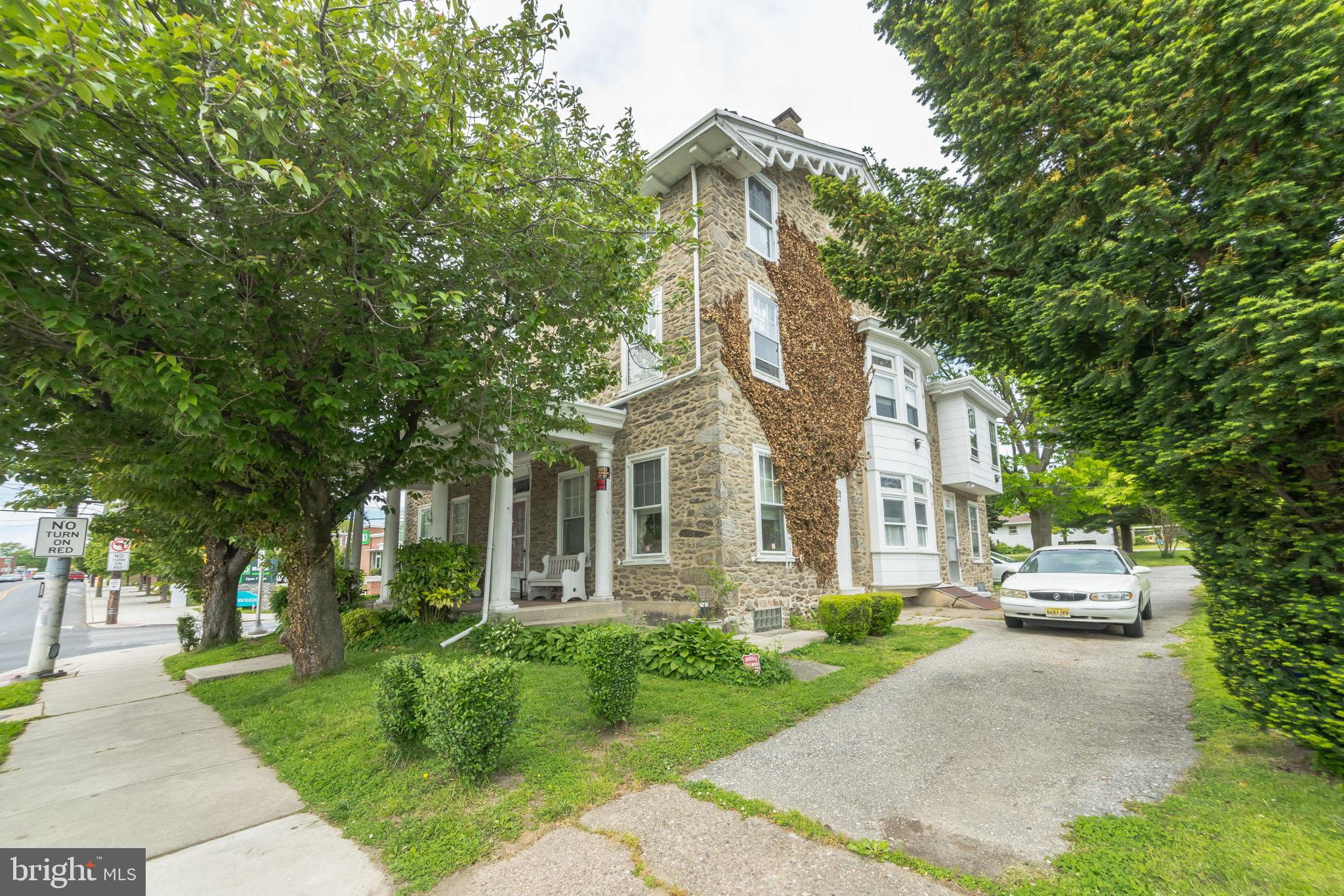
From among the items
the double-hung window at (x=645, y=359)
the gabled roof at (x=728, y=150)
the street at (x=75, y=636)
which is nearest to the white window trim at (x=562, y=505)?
the double-hung window at (x=645, y=359)

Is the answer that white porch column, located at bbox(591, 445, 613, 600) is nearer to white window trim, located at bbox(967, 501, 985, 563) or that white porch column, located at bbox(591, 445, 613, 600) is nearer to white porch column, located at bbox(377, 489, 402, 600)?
white porch column, located at bbox(377, 489, 402, 600)

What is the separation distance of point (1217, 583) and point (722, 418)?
665 cm

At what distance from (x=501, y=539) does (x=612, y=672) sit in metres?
5.23

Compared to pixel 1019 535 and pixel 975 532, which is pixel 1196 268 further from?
pixel 1019 535

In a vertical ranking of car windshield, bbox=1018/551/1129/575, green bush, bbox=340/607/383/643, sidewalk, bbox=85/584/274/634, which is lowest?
sidewalk, bbox=85/584/274/634

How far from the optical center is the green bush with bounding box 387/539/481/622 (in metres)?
9.59

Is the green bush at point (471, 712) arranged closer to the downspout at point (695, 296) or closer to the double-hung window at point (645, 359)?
the downspout at point (695, 296)

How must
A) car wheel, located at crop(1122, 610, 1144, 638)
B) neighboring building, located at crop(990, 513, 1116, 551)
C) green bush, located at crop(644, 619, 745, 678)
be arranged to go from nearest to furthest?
green bush, located at crop(644, 619, 745, 678), car wheel, located at crop(1122, 610, 1144, 638), neighboring building, located at crop(990, 513, 1116, 551)

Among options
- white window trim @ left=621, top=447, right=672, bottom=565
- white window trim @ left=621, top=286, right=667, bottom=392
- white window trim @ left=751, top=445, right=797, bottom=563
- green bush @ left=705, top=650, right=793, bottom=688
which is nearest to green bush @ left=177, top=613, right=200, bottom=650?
white window trim @ left=621, top=447, right=672, bottom=565

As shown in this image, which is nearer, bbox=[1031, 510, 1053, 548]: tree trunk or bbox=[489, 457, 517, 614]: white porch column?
bbox=[489, 457, 517, 614]: white porch column

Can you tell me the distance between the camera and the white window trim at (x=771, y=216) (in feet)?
37.2

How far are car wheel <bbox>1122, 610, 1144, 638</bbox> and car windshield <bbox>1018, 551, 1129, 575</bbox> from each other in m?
0.76

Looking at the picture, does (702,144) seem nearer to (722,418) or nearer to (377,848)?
(722,418)

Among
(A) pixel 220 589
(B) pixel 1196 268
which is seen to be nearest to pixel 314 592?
(A) pixel 220 589
